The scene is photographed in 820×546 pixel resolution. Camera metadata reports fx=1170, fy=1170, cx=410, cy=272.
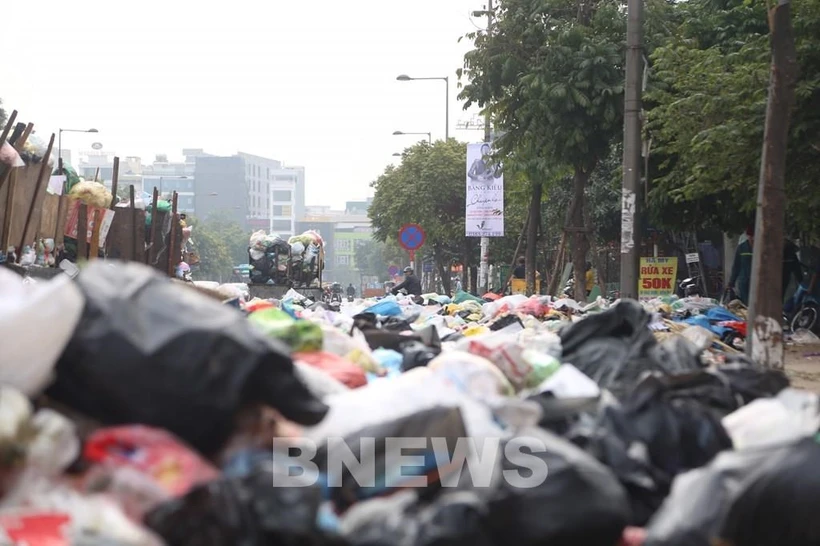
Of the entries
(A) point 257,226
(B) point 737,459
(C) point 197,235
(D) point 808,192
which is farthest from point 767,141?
(A) point 257,226

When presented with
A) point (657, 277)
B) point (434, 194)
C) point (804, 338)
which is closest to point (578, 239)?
point (657, 277)

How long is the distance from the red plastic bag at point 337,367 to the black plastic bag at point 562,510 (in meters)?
1.58

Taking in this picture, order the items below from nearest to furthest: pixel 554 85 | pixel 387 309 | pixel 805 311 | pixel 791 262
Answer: pixel 387 309, pixel 805 311, pixel 791 262, pixel 554 85

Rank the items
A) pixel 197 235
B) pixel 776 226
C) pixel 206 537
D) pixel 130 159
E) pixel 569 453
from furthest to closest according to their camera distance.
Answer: pixel 130 159
pixel 197 235
pixel 776 226
pixel 569 453
pixel 206 537

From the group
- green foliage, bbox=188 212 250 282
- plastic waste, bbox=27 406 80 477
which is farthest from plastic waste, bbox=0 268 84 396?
green foliage, bbox=188 212 250 282

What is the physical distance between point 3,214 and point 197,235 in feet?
304

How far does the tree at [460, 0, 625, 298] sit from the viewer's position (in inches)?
698

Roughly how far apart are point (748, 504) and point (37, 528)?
1.89 m

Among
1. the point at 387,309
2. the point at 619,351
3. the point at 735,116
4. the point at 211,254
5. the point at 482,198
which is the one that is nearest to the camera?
the point at 619,351

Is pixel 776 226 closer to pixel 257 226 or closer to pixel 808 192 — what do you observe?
pixel 808 192

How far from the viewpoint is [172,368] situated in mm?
3293

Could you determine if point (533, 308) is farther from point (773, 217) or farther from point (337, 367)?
point (337, 367)

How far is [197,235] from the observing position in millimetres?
104000

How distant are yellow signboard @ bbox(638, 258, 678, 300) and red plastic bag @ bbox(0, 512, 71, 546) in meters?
14.0
